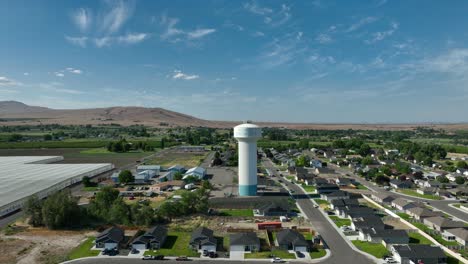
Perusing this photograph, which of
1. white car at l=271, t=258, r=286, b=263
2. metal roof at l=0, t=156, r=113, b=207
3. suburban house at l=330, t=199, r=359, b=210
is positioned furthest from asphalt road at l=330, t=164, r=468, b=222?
metal roof at l=0, t=156, r=113, b=207

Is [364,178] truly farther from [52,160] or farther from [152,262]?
[52,160]

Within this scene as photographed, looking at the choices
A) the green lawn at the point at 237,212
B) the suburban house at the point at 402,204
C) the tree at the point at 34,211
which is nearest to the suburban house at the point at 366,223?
the suburban house at the point at 402,204

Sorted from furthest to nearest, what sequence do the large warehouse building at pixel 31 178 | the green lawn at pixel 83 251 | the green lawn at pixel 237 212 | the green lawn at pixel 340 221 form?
the large warehouse building at pixel 31 178 → the green lawn at pixel 237 212 → the green lawn at pixel 340 221 → the green lawn at pixel 83 251

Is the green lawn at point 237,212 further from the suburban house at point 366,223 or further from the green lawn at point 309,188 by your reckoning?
the green lawn at point 309,188

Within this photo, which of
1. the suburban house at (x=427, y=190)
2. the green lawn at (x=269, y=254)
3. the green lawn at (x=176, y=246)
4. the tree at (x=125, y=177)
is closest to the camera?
the green lawn at (x=269, y=254)

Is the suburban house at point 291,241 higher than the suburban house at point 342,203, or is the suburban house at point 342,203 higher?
the suburban house at point 342,203

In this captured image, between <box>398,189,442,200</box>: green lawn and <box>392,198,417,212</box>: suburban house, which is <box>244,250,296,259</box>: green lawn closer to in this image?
<box>392,198,417,212</box>: suburban house
